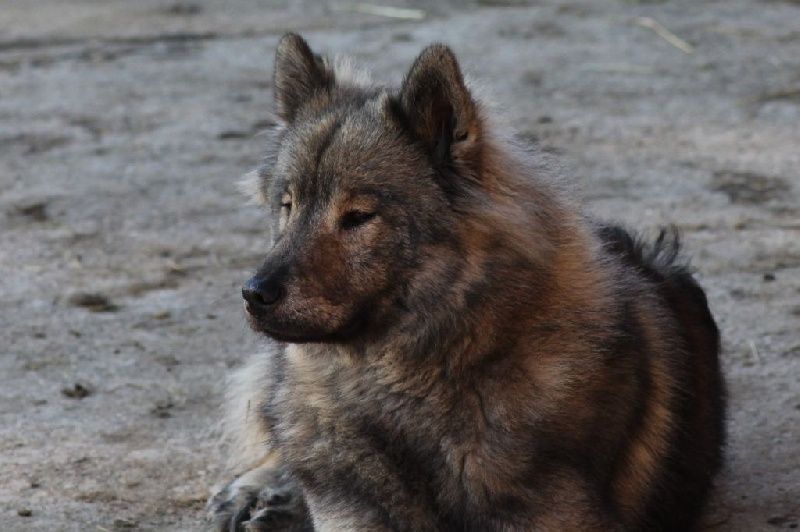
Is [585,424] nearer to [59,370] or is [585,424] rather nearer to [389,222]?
[389,222]

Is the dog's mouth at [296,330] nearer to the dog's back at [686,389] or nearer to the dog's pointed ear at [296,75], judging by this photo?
the dog's pointed ear at [296,75]

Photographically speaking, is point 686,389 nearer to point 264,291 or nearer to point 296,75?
point 264,291

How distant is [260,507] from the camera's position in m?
4.33

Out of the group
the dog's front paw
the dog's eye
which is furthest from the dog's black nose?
the dog's front paw

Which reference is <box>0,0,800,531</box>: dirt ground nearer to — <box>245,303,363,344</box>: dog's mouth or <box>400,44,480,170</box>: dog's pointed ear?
<box>400,44,480,170</box>: dog's pointed ear

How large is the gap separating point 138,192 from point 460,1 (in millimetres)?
4444

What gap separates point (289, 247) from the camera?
12.2 ft

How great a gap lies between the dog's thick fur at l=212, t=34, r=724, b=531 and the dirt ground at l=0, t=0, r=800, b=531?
457 mm

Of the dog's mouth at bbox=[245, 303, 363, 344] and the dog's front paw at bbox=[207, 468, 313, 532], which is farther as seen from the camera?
the dog's front paw at bbox=[207, 468, 313, 532]

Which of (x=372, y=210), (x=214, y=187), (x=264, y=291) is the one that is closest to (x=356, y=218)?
(x=372, y=210)

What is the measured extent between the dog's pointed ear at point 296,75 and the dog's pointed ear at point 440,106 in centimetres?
44

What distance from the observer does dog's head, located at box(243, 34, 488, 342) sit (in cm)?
363

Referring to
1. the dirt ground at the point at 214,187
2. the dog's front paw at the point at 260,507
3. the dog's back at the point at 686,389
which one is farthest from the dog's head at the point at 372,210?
the dog's front paw at the point at 260,507

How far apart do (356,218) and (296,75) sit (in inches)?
25.0
